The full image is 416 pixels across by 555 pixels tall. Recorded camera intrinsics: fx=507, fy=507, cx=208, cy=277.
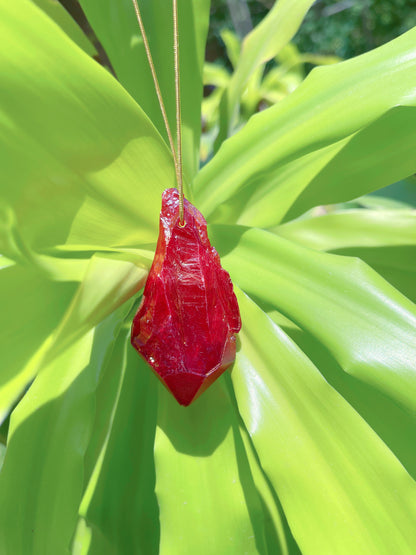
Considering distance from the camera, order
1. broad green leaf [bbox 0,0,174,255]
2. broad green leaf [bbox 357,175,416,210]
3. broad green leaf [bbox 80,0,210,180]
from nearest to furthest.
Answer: broad green leaf [bbox 0,0,174,255]
broad green leaf [bbox 80,0,210,180]
broad green leaf [bbox 357,175,416,210]

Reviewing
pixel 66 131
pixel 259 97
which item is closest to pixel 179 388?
pixel 66 131

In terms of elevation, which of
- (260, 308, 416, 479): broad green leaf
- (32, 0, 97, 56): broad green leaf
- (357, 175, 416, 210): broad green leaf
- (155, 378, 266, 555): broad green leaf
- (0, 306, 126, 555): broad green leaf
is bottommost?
Answer: (357, 175, 416, 210): broad green leaf

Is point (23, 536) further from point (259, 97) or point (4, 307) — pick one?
point (259, 97)

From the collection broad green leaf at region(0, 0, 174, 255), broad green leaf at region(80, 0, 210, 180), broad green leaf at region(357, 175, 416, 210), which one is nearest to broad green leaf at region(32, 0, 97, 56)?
broad green leaf at region(80, 0, 210, 180)

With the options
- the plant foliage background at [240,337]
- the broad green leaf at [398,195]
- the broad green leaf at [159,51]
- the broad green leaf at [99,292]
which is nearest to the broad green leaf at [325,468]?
the plant foliage background at [240,337]

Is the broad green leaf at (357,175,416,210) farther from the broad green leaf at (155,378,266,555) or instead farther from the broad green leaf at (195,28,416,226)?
the broad green leaf at (155,378,266,555)

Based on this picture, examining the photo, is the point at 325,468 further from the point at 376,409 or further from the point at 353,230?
the point at 353,230

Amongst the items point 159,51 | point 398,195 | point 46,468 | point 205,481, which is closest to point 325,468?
point 205,481
